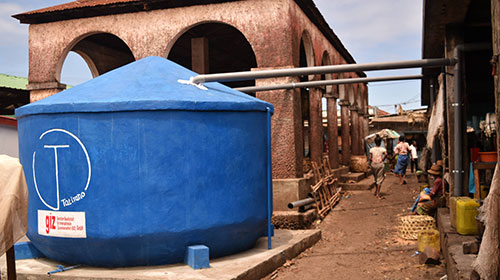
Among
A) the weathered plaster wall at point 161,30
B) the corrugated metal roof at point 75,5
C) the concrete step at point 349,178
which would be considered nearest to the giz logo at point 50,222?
the weathered plaster wall at point 161,30

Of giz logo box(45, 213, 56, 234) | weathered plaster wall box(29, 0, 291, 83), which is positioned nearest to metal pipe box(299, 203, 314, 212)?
weathered plaster wall box(29, 0, 291, 83)

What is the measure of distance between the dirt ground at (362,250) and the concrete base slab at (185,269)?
8.8 inches

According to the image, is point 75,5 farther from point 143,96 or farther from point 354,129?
point 354,129

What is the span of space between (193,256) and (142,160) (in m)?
1.42

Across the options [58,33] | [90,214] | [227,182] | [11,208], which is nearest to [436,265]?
[227,182]

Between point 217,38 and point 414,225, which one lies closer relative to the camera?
point 414,225

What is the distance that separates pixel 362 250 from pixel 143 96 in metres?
4.79

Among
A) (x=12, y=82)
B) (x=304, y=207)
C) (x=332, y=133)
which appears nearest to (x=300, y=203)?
(x=304, y=207)

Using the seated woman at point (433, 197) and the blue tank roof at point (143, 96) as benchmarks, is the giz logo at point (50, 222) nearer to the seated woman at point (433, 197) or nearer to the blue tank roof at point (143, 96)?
the blue tank roof at point (143, 96)

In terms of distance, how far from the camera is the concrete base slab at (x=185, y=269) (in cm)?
595

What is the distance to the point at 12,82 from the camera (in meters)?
20.5

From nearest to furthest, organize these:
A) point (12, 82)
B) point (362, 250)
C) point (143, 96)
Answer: point (143, 96), point (362, 250), point (12, 82)

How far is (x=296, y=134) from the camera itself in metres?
11.0

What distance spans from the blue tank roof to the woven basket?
3.66m
